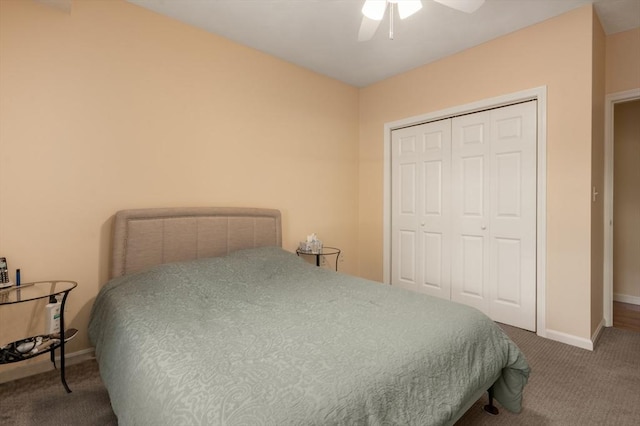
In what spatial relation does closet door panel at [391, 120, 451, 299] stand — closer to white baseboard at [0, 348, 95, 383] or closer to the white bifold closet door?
the white bifold closet door

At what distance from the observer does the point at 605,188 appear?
109 inches

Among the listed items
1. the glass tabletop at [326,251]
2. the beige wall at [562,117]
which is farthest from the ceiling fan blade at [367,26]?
the glass tabletop at [326,251]

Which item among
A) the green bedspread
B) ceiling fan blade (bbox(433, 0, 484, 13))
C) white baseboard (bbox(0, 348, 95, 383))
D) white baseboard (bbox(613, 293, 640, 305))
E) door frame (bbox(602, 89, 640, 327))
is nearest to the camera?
the green bedspread

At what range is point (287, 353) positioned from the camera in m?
1.18

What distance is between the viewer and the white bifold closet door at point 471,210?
271 centimetres

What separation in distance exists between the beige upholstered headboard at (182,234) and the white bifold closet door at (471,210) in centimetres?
166

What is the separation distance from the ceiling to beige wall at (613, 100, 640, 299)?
4.77 ft

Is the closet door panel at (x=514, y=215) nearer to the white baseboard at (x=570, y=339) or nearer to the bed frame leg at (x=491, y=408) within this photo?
the white baseboard at (x=570, y=339)

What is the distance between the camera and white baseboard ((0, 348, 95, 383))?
1.94m

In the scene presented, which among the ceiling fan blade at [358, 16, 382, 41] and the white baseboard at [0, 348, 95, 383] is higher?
the ceiling fan blade at [358, 16, 382, 41]

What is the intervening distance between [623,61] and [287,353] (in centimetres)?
368

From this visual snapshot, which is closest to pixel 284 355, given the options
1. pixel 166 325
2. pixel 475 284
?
pixel 166 325

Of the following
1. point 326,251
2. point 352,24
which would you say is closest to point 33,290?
point 326,251

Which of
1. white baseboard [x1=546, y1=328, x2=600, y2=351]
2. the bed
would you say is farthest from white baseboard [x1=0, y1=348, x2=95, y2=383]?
white baseboard [x1=546, y1=328, x2=600, y2=351]
